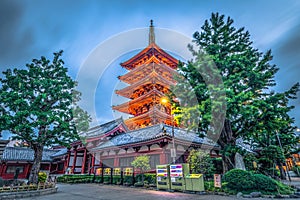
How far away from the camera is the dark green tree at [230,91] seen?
35.3 ft

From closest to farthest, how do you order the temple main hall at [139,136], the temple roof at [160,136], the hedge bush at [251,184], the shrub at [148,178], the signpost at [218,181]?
the hedge bush at [251,184]
the signpost at [218,181]
the shrub at [148,178]
the temple roof at [160,136]
the temple main hall at [139,136]

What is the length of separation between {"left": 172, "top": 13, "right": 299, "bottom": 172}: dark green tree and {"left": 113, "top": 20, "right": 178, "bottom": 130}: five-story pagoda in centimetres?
1413

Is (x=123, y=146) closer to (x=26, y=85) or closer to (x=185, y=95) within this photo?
(x=185, y=95)

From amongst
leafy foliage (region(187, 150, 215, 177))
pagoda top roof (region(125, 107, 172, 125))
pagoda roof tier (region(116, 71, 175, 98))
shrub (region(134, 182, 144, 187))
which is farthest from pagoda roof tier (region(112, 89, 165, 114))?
leafy foliage (region(187, 150, 215, 177))

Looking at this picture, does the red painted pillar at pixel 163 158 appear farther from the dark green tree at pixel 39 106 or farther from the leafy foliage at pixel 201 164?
the dark green tree at pixel 39 106

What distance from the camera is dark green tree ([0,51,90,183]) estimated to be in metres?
12.0

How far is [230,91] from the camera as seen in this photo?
1070 cm

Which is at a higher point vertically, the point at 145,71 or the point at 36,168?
the point at 145,71

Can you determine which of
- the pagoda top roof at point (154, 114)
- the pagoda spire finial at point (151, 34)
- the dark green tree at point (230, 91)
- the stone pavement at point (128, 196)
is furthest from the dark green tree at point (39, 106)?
the pagoda spire finial at point (151, 34)

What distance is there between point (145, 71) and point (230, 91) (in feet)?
73.2

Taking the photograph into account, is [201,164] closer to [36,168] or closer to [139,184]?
[139,184]

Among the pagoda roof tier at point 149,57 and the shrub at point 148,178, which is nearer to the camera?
the shrub at point 148,178

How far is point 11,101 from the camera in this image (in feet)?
39.7

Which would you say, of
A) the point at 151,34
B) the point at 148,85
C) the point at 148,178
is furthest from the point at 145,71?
the point at 148,178
